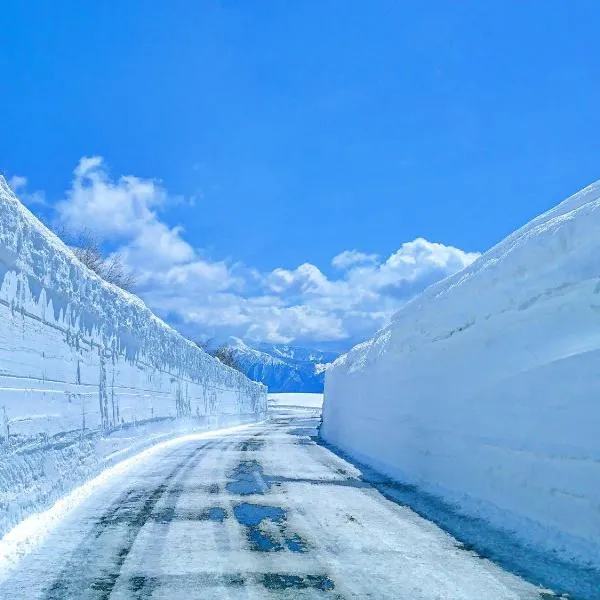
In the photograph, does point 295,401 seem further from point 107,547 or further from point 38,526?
point 107,547

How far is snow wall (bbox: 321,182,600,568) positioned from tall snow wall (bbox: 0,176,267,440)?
565 cm

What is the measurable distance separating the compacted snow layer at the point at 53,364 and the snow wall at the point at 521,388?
5434 mm

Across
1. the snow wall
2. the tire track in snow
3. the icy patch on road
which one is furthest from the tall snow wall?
the snow wall

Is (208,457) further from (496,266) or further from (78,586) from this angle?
(78,586)

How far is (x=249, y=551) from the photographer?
18.7 feet

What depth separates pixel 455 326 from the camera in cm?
1033

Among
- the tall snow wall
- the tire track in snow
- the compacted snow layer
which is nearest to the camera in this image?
the tire track in snow

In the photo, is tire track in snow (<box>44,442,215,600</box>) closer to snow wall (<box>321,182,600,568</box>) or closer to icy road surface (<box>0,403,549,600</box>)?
icy road surface (<box>0,403,549,600</box>)

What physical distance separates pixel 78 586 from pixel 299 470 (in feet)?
25.7

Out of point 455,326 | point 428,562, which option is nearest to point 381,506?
point 428,562

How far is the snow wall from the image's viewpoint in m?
6.07

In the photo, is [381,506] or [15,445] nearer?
[15,445]

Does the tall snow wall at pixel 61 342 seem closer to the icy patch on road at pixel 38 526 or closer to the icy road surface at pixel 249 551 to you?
the icy patch on road at pixel 38 526

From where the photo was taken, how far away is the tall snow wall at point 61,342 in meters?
6.66
